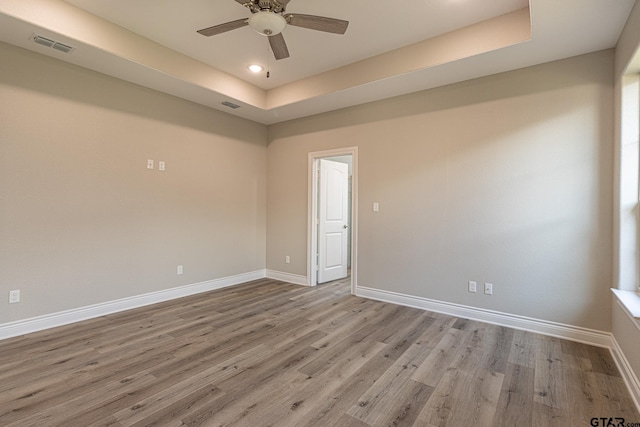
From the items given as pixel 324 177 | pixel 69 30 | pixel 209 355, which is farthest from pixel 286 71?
pixel 209 355

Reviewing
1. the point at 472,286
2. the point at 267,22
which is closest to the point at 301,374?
the point at 472,286

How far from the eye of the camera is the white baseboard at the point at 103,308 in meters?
2.91

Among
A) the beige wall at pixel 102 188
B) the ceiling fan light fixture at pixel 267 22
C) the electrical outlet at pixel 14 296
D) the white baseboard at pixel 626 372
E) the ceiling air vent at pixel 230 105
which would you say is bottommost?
the white baseboard at pixel 626 372

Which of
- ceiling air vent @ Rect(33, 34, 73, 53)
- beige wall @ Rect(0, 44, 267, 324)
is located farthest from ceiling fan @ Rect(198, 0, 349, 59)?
beige wall @ Rect(0, 44, 267, 324)

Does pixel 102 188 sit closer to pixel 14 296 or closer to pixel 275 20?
pixel 14 296

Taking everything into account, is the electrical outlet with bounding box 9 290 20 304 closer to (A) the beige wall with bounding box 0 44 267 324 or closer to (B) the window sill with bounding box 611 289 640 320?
(A) the beige wall with bounding box 0 44 267 324

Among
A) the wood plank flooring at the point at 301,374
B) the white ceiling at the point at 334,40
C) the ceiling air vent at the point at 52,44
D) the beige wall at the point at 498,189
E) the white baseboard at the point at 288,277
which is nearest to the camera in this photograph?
the wood plank flooring at the point at 301,374

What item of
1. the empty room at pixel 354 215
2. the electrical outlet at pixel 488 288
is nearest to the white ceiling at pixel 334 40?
the empty room at pixel 354 215

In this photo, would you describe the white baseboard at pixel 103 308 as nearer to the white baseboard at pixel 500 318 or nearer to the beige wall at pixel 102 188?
the beige wall at pixel 102 188

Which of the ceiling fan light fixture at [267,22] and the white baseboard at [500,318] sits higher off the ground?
the ceiling fan light fixture at [267,22]

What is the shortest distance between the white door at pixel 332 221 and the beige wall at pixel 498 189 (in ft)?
2.98

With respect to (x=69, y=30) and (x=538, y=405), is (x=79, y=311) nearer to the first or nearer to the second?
(x=69, y=30)

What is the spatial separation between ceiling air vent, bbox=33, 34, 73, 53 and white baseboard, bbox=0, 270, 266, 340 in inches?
106

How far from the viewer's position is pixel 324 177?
203 inches
